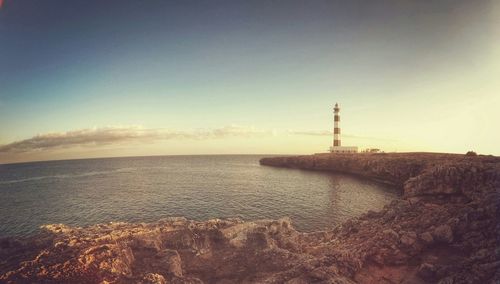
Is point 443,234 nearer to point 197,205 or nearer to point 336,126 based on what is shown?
point 197,205

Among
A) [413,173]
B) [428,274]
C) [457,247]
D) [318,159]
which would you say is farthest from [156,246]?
[318,159]

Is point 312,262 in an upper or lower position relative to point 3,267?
upper

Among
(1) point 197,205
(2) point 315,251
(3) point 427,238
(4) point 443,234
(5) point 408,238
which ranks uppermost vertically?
(4) point 443,234

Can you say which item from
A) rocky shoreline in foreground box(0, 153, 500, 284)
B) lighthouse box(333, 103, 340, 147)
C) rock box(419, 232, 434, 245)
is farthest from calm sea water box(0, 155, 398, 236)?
lighthouse box(333, 103, 340, 147)

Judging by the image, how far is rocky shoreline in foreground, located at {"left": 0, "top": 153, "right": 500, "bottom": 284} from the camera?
1375cm

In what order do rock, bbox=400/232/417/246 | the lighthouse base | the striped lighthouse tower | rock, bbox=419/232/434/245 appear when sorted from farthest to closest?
the lighthouse base < the striped lighthouse tower < rock, bbox=400/232/417/246 < rock, bbox=419/232/434/245

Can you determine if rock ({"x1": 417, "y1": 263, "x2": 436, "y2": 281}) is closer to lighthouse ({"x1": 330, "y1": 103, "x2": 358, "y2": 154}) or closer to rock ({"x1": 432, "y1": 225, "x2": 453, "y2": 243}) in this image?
rock ({"x1": 432, "y1": 225, "x2": 453, "y2": 243})

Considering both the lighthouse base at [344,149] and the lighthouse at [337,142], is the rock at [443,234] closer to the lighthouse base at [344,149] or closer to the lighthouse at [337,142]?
the lighthouse at [337,142]

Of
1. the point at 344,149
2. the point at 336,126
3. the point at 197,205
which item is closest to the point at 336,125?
the point at 336,126

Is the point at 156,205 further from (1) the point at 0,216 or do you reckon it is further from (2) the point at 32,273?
(2) the point at 32,273

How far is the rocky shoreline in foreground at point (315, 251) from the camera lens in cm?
1375

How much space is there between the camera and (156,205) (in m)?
41.5

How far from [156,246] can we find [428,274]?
18143 millimetres

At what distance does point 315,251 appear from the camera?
1991cm
